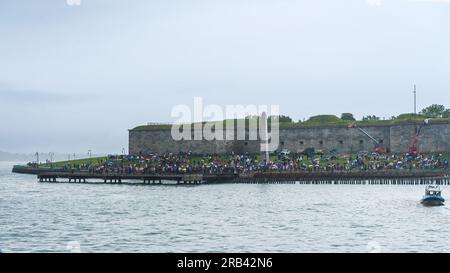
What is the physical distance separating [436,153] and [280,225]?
1931 inches

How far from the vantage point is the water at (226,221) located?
21859 mm

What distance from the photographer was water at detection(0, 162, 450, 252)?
21.9 metres

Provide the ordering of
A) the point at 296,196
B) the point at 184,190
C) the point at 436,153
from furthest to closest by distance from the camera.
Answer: the point at 436,153, the point at 184,190, the point at 296,196

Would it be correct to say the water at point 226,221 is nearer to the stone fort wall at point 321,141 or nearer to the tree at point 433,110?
the stone fort wall at point 321,141

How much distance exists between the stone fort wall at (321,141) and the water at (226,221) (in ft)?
82.9

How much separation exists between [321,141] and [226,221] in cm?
5111

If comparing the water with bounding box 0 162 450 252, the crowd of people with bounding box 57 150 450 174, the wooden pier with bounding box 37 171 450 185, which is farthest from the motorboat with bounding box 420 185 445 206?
the crowd of people with bounding box 57 150 450 174

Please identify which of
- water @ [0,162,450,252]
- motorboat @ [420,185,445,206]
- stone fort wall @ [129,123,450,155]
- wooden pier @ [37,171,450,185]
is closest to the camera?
water @ [0,162,450,252]

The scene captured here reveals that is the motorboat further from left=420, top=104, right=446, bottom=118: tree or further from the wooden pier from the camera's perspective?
left=420, top=104, right=446, bottom=118: tree

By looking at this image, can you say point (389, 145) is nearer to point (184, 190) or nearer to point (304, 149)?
point (304, 149)

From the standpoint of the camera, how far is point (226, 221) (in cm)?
2978

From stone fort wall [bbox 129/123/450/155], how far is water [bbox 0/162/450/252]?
82.9 feet
